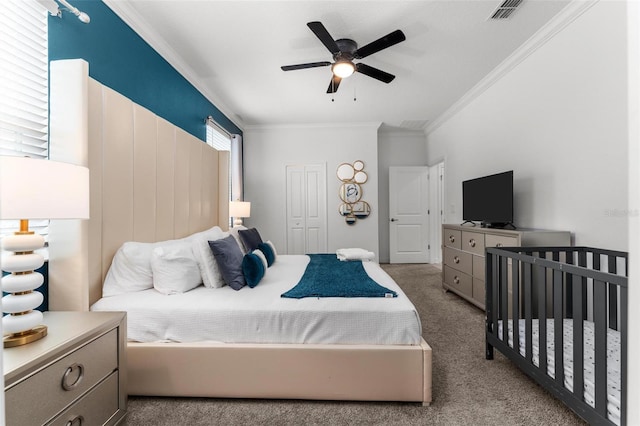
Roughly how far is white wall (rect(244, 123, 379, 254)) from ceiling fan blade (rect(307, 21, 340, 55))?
2774 mm

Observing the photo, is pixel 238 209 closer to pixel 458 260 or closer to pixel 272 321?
pixel 272 321

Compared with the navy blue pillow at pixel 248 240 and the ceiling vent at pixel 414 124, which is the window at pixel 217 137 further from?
the ceiling vent at pixel 414 124

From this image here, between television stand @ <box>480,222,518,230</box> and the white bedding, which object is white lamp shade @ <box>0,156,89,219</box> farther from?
television stand @ <box>480,222,518,230</box>

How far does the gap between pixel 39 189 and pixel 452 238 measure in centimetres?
365

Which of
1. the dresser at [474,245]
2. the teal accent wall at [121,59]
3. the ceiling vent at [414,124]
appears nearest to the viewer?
the teal accent wall at [121,59]

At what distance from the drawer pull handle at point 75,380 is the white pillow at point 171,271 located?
0.65 m

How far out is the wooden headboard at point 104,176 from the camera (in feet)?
5.37

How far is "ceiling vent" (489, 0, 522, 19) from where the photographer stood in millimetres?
2211

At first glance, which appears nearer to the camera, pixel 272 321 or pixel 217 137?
pixel 272 321

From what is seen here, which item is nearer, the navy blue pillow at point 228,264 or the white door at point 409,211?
the navy blue pillow at point 228,264

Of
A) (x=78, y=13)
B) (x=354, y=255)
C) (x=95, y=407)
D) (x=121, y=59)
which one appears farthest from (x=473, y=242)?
(x=78, y=13)

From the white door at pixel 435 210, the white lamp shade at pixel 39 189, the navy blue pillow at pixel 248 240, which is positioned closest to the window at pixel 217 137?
the navy blue pillow at pixel 248 240

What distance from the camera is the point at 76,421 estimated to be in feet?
3.99

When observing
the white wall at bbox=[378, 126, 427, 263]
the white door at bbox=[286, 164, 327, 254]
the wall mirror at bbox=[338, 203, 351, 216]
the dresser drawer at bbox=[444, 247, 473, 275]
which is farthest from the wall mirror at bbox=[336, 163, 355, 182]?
the dresser drawer at bbox=[444, 247, 473, 275]
